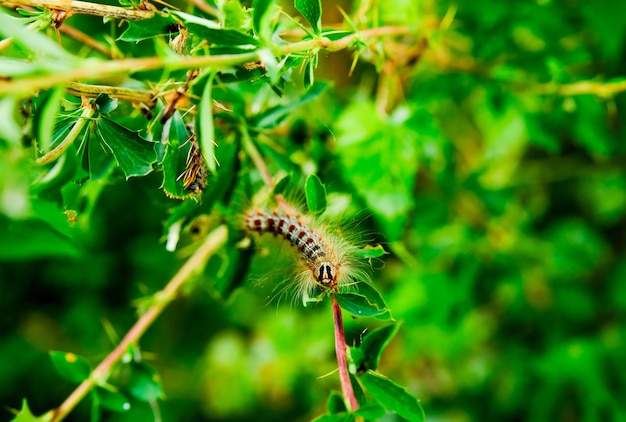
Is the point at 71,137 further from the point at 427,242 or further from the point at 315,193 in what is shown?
the point at 427,242

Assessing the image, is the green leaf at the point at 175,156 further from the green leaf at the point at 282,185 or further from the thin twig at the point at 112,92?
the green leaf at the point at 282,185

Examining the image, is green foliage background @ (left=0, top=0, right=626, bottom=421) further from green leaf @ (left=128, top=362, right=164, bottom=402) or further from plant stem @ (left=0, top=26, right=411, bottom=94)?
plant stem @ (left=0, top=26, right=411, bottom=94)

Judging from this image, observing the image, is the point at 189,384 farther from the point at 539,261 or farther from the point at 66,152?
the point at 66,152

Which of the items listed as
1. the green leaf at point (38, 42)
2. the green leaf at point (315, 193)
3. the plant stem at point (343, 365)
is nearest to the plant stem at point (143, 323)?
the green leaf at point (315, 193)

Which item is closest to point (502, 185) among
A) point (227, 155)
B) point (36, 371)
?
point (227, 155)

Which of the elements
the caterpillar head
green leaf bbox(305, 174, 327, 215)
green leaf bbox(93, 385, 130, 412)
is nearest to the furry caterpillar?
the caterpillar head
